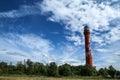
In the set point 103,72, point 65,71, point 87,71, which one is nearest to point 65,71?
point 65,71

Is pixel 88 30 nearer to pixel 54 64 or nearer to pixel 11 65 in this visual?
pixel 54 64

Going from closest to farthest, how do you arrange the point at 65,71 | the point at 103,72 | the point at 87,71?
the point at 65,71, the point at 87,71, the point at 103,72

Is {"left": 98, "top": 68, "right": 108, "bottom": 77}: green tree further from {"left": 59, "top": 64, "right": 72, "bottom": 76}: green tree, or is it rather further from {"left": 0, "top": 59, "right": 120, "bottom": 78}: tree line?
{"left": 59, "top": 64, "right": 72, "bottom": 76}: green tree

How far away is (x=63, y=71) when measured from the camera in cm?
8638

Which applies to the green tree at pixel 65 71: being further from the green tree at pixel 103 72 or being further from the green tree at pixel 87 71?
the green tree at pixel 103 72

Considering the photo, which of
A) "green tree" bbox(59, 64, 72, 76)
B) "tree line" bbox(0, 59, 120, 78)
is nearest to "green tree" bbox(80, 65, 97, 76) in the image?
"tree line" bbox(0, 59, 120, 78)

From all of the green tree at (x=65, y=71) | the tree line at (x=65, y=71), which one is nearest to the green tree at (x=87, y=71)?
the tree line at (x=65, y=71)

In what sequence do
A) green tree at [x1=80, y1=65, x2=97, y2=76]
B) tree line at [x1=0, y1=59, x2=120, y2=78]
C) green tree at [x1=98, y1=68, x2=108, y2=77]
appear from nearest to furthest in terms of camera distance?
tree line at [x1=0, y1=59, x2=120, y2=78], green tree at [x1=80, y1=65, x2=97, y2=76], green tree at [x1=98, y1=68, x2=108, y2=77]

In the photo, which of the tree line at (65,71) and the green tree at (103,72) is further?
the green tree at (103,72)

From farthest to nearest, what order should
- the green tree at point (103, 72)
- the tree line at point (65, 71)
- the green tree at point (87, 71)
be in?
the green tree at point (103, 72), the green tree at point (87, 71), the tree line at point (65, 71)

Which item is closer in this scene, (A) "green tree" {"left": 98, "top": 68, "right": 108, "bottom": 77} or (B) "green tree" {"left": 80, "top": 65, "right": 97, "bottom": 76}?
(B) "green tree" {"left": 80, "top": 65, "right": 97, "bottom": 76}

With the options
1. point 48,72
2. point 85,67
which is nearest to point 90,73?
point 85,67

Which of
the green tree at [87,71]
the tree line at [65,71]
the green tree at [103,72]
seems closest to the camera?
the tree line at [65,71]

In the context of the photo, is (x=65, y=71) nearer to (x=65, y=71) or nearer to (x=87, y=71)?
(x=65, y=71)
